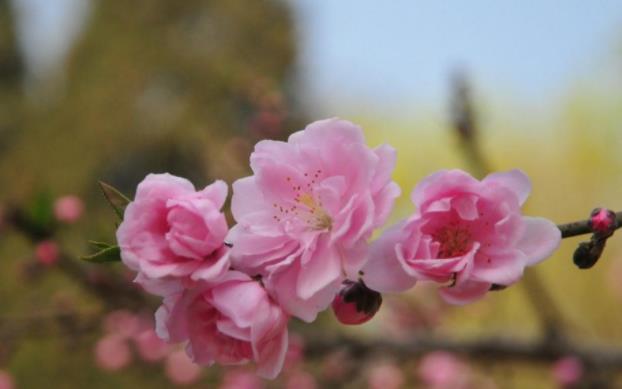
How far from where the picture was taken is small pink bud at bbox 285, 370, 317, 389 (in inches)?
67.3

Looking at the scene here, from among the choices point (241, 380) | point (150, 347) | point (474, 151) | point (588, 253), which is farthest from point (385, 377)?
point (588, 253)

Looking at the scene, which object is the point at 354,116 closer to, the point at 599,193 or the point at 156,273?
the point at 599,193

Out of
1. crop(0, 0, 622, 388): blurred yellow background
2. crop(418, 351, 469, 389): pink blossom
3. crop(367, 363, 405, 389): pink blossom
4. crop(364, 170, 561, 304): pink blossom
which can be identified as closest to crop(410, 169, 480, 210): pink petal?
crop(364, 170, 561, 304): pink blossom

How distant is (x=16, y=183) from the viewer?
9.71 ft

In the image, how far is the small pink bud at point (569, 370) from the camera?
122 cm

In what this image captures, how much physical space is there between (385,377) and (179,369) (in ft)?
1.75

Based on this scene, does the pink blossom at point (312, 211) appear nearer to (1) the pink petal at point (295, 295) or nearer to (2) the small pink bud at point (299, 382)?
(1) the pink petal at point (295, 295)

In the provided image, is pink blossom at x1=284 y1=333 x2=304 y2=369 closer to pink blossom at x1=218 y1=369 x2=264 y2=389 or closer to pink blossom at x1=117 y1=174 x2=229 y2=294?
pink blossom at x1=218 y1=369 x2=264 y2=389

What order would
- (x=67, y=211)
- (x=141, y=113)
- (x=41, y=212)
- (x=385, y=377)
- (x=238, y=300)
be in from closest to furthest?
1. (x=238, y=300)
2. (x=41, y=212)
3. (x=67, y=211)
4. (x=385, y=377)
5. (x=141, y=113)

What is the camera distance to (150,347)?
5.19 ft

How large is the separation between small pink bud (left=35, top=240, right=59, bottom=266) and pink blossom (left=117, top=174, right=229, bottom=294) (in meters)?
0.73

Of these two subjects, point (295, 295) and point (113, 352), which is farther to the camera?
point (113, 352)

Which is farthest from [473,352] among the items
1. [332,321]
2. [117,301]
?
[332,321]

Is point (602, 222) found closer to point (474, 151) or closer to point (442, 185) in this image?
point (442, 185)
